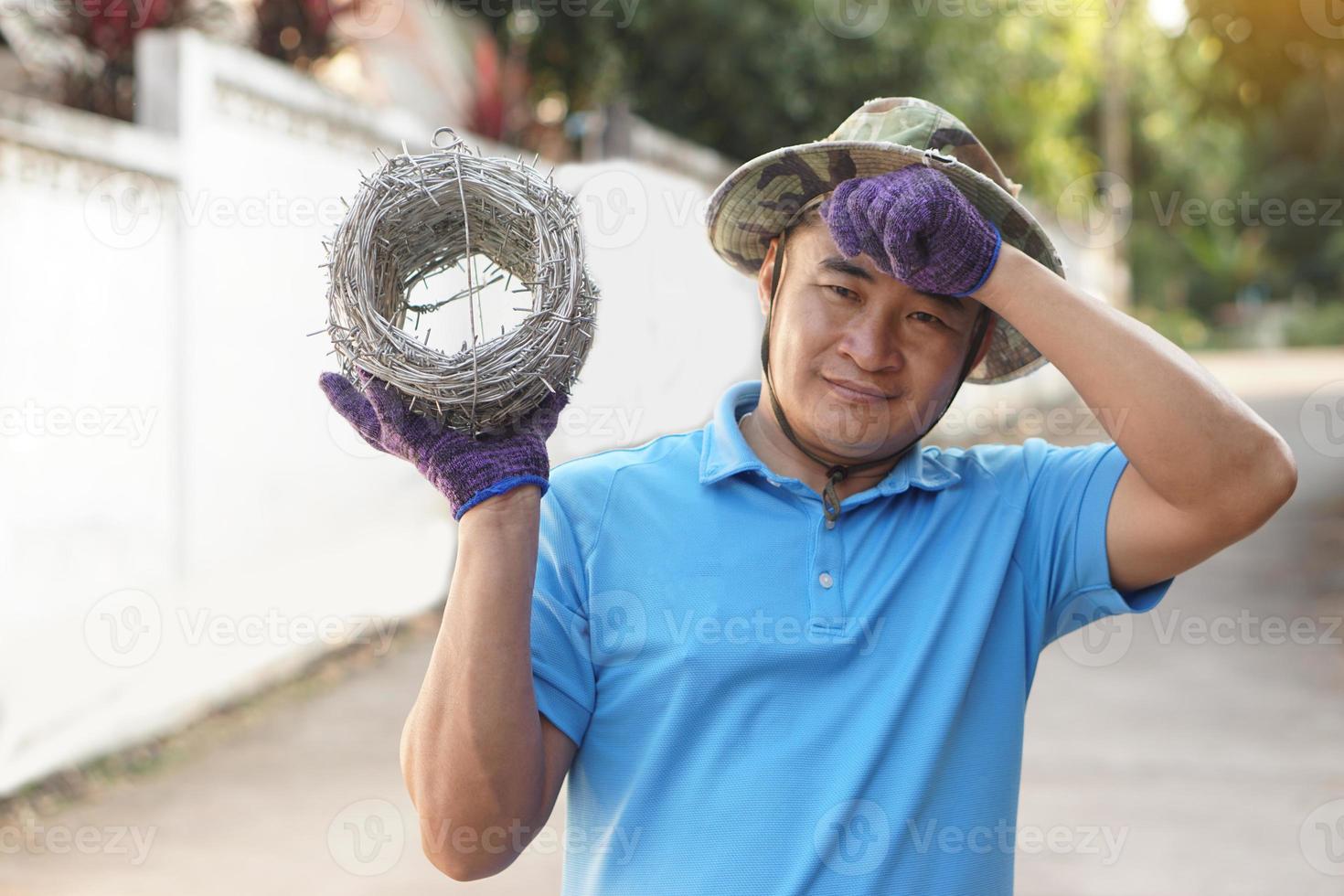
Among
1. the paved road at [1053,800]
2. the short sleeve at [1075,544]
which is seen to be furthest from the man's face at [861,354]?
the paved road at [1053,800]

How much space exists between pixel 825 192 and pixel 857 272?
0.22 m

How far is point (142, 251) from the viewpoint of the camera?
551cm

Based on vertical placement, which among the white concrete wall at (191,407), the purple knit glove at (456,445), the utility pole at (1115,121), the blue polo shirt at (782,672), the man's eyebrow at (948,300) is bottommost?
the utility pole at (1115,121)

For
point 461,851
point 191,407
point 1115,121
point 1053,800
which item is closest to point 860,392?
point 461,851

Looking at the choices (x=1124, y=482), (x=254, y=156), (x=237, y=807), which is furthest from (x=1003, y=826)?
(x=254, y=156)

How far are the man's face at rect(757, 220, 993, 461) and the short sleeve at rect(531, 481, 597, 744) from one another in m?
0.43

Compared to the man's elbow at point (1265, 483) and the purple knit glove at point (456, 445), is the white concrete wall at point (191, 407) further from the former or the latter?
the man's elbow at point (1265, 483)

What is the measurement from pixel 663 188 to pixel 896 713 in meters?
6.68

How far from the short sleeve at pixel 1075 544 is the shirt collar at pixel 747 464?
15cm

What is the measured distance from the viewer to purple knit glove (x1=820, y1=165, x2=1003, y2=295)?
181 cm

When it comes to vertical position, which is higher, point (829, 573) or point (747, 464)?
point (747, 464)

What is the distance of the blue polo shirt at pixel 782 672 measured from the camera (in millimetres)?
1842

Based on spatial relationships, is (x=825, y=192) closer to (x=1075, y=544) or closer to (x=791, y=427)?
(x=791, y=427)

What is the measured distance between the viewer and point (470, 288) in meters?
1.83
